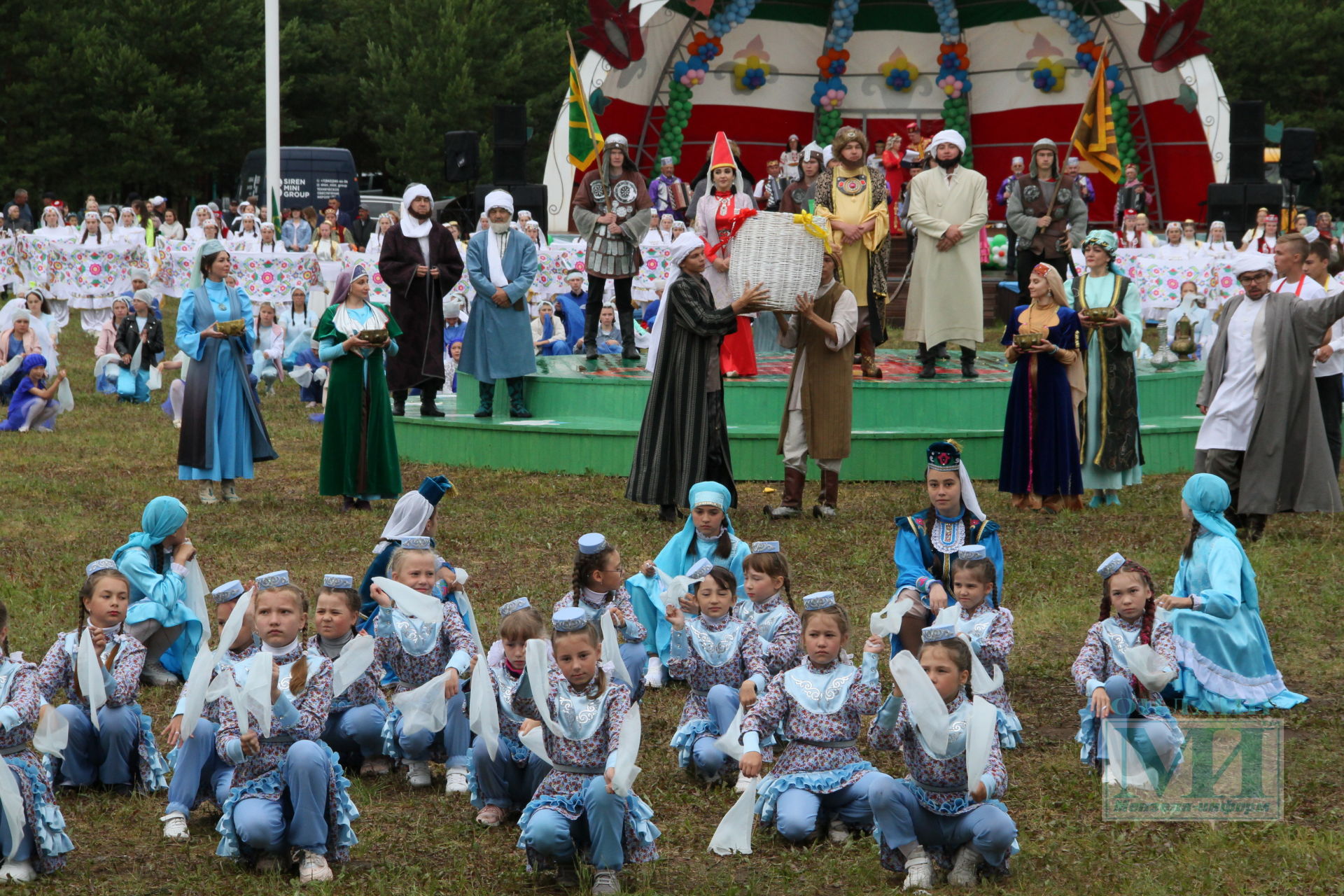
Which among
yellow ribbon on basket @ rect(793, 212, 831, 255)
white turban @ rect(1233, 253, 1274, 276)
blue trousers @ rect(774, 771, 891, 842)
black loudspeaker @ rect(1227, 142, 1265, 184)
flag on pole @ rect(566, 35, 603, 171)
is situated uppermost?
black loudspeaker @ rect(1227, 142, 1265, 184)

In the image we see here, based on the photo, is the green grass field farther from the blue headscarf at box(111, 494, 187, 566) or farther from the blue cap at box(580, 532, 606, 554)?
the blue cap at box(580, 532, 606, 554)

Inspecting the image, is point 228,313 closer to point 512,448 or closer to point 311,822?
point 512,448

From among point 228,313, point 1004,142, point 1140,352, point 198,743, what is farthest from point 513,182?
point 198,743

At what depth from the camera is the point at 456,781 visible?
5.29 meters

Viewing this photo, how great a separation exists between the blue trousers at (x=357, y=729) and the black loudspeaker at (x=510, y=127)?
1734 cm

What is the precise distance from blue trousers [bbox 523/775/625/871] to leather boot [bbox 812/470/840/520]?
538 cm

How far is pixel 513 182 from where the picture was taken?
22266mm

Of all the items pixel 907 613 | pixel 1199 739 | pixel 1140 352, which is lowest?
pixel 1199 739

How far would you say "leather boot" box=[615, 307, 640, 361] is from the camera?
12680 mm

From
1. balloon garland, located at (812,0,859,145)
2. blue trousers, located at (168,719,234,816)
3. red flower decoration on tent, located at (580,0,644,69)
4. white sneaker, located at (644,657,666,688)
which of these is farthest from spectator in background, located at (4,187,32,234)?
blue trousers, located at (168,719,234,816)

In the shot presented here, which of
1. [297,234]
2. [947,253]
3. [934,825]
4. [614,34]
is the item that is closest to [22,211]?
[297,234]

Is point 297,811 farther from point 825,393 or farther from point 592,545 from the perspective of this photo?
point 825,393

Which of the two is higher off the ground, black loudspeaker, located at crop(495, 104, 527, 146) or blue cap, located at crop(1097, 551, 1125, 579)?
black loudspeaker, located at crop(495, 104, 527, 146)

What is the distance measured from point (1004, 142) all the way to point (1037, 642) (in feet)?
59.5
